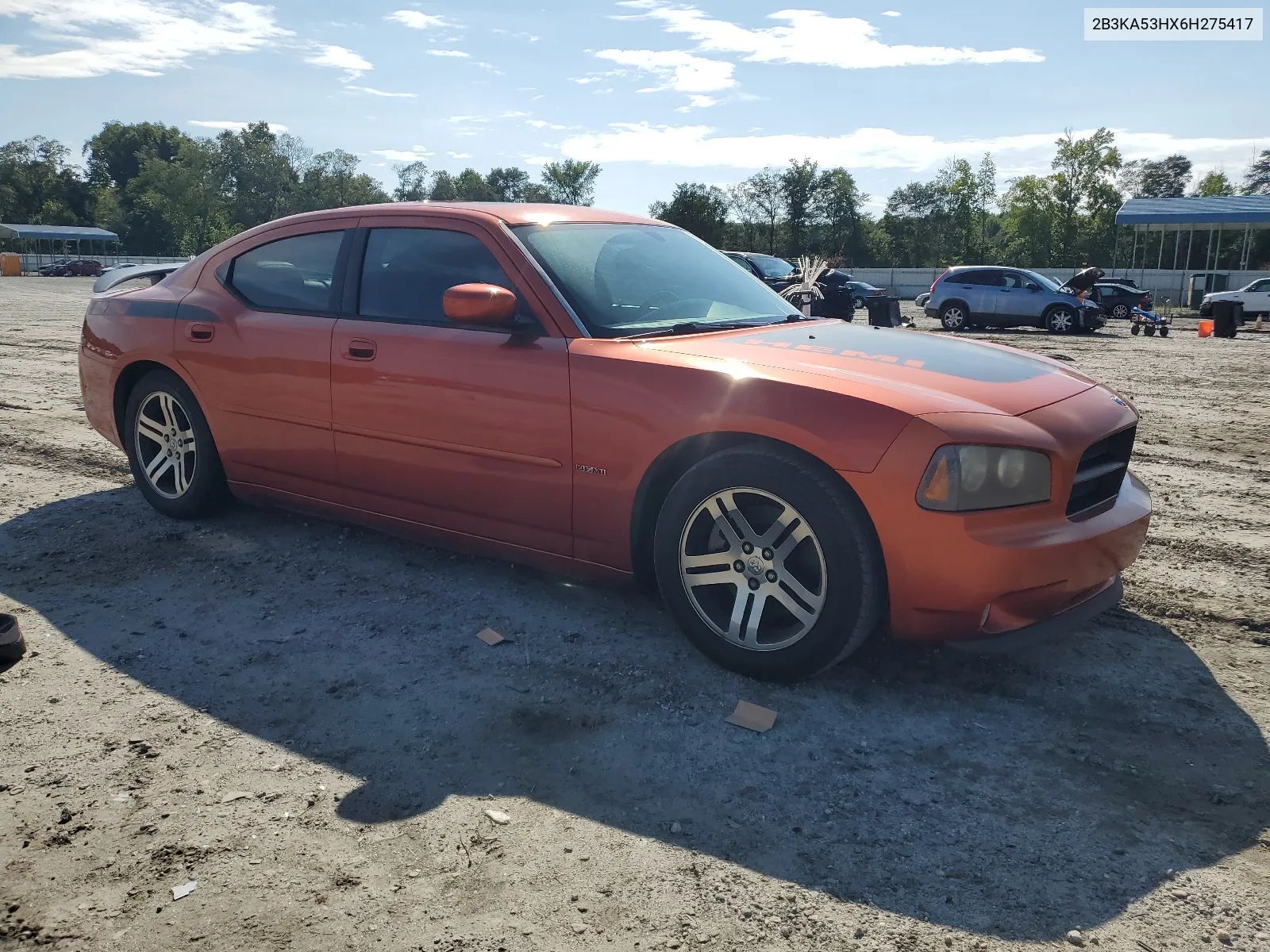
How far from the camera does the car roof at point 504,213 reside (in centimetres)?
407

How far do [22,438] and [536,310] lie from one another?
5.41 meters

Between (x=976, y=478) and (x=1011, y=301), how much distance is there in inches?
819

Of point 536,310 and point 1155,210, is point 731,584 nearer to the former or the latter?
point 536,310

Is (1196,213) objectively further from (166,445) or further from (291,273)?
(166,445)

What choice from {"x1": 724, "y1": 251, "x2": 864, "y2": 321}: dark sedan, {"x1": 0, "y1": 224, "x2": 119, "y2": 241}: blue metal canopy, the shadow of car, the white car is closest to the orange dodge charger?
the shadow of car

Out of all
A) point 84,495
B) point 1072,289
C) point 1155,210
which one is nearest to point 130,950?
point 84,495

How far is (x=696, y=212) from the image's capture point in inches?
2586

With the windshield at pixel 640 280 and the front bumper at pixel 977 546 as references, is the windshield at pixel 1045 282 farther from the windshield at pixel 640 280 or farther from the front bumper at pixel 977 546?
the front bumper at pixel 977 546

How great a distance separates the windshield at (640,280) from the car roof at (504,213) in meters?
0.06

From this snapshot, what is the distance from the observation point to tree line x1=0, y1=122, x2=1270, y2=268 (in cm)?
6888

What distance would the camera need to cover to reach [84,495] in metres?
5.64

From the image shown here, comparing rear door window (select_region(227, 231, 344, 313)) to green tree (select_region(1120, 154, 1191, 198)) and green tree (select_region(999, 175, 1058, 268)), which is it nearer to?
green tree (select_region(999, 175, 1058, 268))

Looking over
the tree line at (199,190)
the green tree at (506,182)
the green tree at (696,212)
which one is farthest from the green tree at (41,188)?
the green tree at (696,212)

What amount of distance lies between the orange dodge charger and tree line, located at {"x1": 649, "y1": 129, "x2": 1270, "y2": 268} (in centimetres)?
6135
